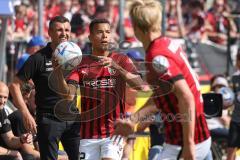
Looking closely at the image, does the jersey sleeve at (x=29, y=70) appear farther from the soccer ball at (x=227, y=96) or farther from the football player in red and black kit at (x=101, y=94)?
the soccer ball at (x=227, y=96)

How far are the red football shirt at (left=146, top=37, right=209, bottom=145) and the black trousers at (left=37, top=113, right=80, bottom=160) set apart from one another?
275 centimetres

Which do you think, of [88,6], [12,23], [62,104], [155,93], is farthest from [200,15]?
[155,93]

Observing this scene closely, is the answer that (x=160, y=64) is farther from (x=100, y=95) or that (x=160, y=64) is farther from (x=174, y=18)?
(x=174, y=18)

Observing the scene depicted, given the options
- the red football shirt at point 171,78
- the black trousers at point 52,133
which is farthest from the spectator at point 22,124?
the red football shirt at point 171,78

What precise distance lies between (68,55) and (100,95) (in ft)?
1.79

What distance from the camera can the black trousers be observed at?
30.2ft

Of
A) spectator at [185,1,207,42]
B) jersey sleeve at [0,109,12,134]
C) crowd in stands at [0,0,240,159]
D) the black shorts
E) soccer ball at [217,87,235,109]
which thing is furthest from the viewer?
spectator at [185,1,207,42]

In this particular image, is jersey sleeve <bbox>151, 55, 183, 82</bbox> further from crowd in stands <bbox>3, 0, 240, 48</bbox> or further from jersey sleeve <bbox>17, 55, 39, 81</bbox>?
crowd in stands <bbox>3, 0, 240, 48</bbox>

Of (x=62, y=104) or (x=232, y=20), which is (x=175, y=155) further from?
(x=232, y=20)

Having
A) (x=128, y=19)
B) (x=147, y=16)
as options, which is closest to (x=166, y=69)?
(x=147, y=16)

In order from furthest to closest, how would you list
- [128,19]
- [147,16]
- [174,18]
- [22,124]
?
[174,18], [128,19], [22,124], [147,16]

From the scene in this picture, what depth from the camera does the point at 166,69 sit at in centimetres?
636

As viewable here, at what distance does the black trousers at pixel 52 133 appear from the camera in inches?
363

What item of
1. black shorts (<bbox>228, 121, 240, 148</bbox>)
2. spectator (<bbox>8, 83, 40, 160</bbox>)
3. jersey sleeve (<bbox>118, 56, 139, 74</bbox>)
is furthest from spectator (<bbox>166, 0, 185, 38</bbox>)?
jersey sleeve (<bbox>118, 56, 139, 74</bbox>)
